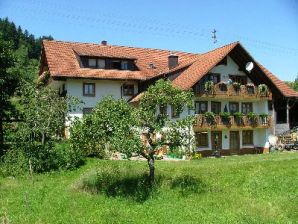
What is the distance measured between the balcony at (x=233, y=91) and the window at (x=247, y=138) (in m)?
3.27

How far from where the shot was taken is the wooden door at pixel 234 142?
128 feet

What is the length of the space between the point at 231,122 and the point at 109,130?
18.9 metres

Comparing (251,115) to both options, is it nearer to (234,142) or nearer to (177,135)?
(234,142)

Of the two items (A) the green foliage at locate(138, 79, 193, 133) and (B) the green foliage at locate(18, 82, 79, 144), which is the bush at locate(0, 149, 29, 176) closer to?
(B) the green foliage at locate(18, 82, 79, 144)

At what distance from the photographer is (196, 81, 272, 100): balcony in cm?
3622

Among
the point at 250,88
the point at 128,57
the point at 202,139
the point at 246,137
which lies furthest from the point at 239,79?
the point at 128,57

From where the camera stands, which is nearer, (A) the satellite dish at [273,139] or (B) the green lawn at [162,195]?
(B) the green lawn at [162,195]

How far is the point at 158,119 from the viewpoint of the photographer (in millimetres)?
22297

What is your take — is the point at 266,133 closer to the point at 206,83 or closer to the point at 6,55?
the point at 206,83

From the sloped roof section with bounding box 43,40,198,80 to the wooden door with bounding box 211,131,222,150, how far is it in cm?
739

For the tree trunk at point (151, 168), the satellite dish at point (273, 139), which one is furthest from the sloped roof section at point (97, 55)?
the tree trunk at point (151, 168)

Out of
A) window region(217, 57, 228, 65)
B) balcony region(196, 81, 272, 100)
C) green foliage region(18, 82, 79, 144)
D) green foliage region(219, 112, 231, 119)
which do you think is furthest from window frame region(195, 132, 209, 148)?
green foliage region(18, 82, 79, 144)

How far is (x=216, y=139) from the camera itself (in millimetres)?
37906

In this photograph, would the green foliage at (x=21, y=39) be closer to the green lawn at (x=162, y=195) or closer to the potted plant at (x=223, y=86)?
the potted plant at (x=223, y=86)
